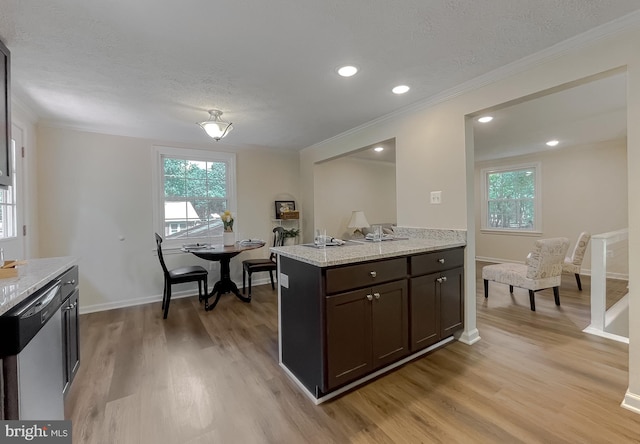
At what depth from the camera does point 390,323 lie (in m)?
2.07

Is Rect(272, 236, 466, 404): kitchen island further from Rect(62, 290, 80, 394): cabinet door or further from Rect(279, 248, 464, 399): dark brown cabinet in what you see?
Rect(62, 290, 80, 394): cabinet door

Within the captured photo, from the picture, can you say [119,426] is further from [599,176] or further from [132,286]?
[599,176]

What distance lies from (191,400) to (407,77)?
296 centimetres

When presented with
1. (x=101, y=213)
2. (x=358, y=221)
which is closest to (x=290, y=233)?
(x=358, y=221)

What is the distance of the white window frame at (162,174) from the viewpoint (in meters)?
4.05

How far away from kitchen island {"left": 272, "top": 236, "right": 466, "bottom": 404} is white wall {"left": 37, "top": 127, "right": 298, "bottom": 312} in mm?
2826

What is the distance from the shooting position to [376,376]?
2098mm

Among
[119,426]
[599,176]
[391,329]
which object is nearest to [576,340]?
[391,329]

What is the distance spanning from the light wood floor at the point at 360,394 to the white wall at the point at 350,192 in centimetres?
289

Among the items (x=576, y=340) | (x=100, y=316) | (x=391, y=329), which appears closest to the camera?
(x=391, y=329)

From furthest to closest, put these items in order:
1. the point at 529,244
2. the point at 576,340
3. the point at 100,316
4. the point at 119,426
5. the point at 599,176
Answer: the point at 529,244
the point at 599,176
the point at 100,316
the point at 576,340
the point at 119,426

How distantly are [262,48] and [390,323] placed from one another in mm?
2177

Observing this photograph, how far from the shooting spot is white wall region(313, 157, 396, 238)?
17.2ft

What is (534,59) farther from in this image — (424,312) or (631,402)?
(631,402)
